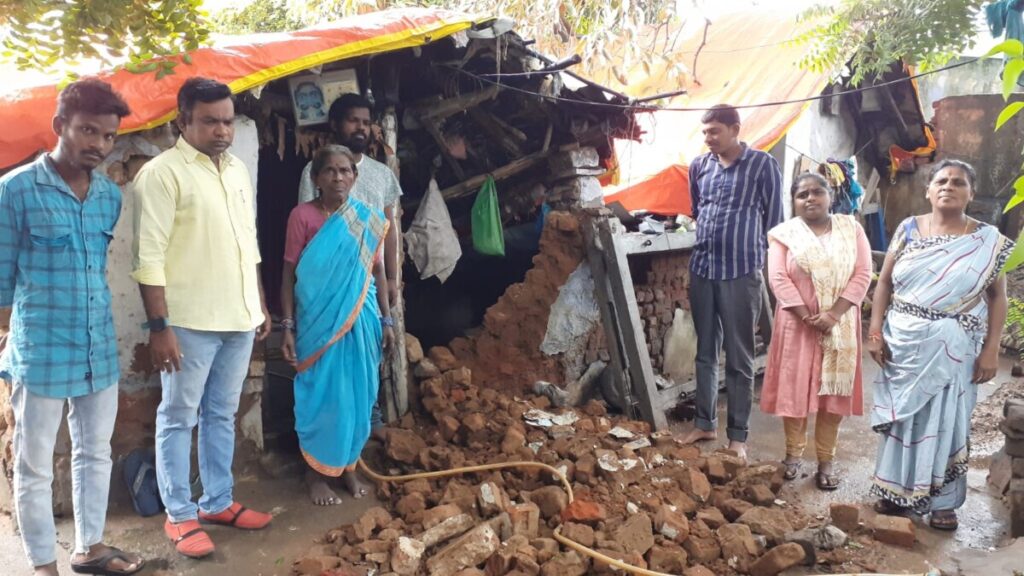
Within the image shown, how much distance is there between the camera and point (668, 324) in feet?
19.8

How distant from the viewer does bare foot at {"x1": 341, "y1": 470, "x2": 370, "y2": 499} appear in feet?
12.3

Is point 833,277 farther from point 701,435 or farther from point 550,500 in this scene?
point 550,500

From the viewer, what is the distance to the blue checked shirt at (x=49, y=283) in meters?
2.48

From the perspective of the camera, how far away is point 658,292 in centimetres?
585

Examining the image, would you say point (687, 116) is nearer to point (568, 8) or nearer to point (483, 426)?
point (568, 8)

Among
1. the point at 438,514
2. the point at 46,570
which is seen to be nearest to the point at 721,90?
the point at 438,514

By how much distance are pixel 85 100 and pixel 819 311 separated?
369 cm

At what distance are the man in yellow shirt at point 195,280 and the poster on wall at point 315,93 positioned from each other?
1.08 metres

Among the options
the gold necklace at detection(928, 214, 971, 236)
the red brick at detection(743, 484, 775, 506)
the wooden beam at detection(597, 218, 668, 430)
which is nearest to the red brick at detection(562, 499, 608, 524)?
the red brick at detection(743, 484, 775, 506)

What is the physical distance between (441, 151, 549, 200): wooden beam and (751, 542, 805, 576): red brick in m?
3.38

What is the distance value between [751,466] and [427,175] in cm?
328

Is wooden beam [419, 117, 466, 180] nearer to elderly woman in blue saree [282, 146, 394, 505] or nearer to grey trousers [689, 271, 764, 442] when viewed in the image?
elderly woman in blue saree [282, 146, 394, 505]

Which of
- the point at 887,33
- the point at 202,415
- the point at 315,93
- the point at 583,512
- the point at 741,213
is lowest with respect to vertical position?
the point at 583,512

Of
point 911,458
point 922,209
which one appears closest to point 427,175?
point 911,458
